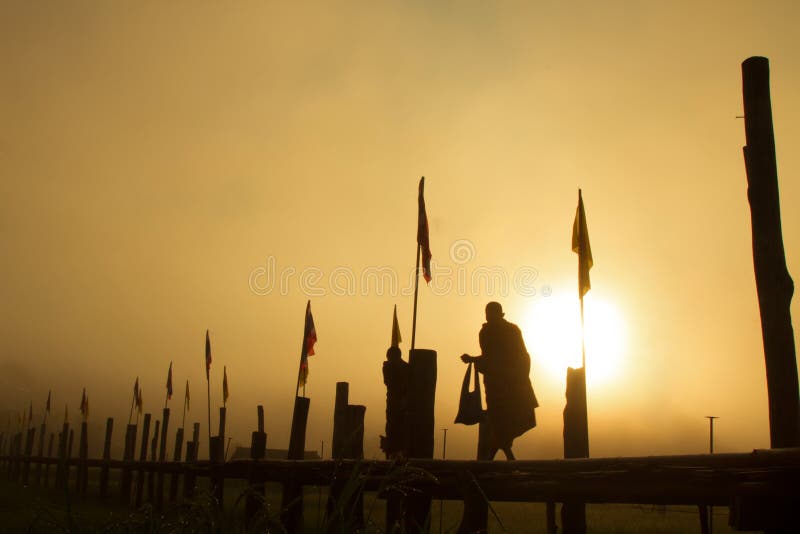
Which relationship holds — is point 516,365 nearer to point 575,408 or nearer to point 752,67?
point 575,408

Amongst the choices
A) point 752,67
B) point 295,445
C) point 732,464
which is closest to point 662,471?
point 732,464

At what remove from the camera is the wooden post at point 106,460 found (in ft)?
74.6

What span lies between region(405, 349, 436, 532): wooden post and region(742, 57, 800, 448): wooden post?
2911mm

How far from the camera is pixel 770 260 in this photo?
17.8ft

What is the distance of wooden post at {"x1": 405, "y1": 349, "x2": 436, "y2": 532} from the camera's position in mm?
6875

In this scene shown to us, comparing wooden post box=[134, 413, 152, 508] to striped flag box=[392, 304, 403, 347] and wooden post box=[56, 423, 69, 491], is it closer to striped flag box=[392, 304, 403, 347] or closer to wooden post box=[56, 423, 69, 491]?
wooden post box=[56, 423, 69, 491]

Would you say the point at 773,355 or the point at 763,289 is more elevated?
the point at 763,289

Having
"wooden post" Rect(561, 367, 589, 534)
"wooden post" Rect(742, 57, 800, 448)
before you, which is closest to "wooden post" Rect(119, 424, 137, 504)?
"wooden post" Rect(561, 367, 589, 534)

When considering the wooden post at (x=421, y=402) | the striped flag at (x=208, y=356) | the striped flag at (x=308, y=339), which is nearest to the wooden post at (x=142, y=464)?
the striped flag at (x=208, y=356)

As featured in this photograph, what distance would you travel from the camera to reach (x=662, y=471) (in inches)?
178

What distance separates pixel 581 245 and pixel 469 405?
2.23 m

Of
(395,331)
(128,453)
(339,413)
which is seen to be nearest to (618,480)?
(339,413)

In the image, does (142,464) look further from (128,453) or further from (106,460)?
(128,453)

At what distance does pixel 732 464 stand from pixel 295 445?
20.7 feet
